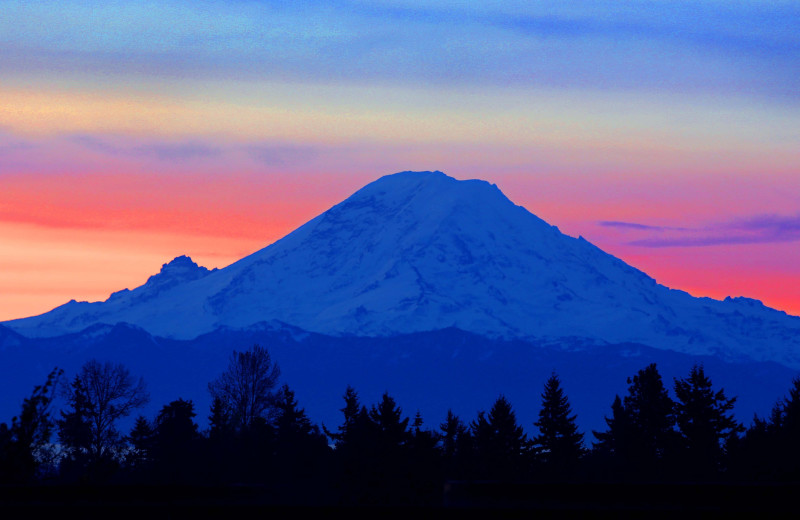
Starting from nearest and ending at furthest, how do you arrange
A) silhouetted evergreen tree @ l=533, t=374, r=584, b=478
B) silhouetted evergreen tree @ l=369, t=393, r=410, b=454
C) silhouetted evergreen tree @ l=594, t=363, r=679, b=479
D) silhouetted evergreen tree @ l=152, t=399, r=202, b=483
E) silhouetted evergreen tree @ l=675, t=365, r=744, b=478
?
1. silhouetted evergreen tree @ l=369, t=393, r=410, b=454
2. silhouetted evergreen tree @ l=594, t=363, r=679, b=479
3. silhouetted evergreen tree @ l=152, t=399, r=202, b=483
4. silhouetted evergreen tree @ l=675, t=365, r=744, b=478
5. silhouetted evergreen tree @ l=533, t=374, r=584, b=478

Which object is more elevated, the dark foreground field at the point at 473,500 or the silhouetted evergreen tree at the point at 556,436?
the silhouetted evergreen tree at the point at 556,436

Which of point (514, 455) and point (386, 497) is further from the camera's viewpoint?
point (514, 455)

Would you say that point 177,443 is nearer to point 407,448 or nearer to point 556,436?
point 407,448

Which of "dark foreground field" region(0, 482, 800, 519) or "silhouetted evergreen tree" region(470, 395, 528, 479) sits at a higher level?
"silhouetted evergreen tree" region(470, 395, 528, 479)

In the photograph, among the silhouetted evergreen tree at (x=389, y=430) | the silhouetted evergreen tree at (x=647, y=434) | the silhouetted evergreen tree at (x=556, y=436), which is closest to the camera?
the silhouetted evergreen tree at (x=389, y=430)

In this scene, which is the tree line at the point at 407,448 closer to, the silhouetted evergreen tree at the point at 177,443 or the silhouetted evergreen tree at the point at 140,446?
the silhouetted evergreen tree at the point at 177,443

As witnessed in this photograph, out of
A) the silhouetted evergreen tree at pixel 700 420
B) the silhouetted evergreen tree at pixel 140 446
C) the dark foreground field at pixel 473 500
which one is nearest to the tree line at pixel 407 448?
the silhouetted evergreen tree at pixel 700 420

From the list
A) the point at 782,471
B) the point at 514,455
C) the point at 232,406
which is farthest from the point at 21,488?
the point at 232,406

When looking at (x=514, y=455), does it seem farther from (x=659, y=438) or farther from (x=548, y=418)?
(x=659, y=438)

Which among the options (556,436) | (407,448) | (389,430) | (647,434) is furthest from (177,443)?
(647,434)

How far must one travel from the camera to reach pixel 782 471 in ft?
218

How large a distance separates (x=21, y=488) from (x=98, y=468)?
3730 cm

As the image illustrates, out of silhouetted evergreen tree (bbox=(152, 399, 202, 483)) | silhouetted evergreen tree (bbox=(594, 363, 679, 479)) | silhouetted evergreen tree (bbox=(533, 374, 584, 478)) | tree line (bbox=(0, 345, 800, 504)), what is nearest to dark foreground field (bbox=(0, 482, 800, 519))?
tree line (bbox=(0, 345, 800, 504))

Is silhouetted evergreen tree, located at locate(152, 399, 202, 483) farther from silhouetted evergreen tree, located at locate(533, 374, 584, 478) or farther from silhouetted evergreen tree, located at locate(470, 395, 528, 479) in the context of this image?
silhouetted evergreen tree, located at locate(533, 374, 584, 478)
